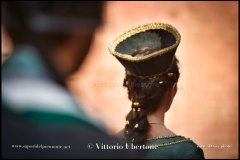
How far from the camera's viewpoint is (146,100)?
10.6 feet

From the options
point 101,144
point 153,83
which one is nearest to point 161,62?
point 153,83

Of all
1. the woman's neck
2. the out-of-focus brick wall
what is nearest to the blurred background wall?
the out-of-focus brick wall

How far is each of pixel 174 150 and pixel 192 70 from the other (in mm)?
567

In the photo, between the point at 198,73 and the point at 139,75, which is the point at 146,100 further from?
the point at 198,73

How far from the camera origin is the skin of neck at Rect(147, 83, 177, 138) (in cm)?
325

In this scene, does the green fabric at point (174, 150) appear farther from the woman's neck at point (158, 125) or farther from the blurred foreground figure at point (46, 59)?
the blurred foreground figure at point (46, 59)

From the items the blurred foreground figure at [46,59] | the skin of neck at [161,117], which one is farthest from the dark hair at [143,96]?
the blurred foreground figure at [46,59]

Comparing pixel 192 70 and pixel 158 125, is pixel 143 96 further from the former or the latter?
pixel 192 70

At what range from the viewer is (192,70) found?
3357 millimetres

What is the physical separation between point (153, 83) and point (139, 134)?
36cm

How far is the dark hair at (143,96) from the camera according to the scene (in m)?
3.21

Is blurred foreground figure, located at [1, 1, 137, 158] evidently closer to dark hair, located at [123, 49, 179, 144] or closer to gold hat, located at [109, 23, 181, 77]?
dark hair, located at [123, 49, 179, 144]

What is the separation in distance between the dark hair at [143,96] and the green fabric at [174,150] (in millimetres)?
101

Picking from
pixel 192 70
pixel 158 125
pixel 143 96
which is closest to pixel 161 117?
pixel 158 125
